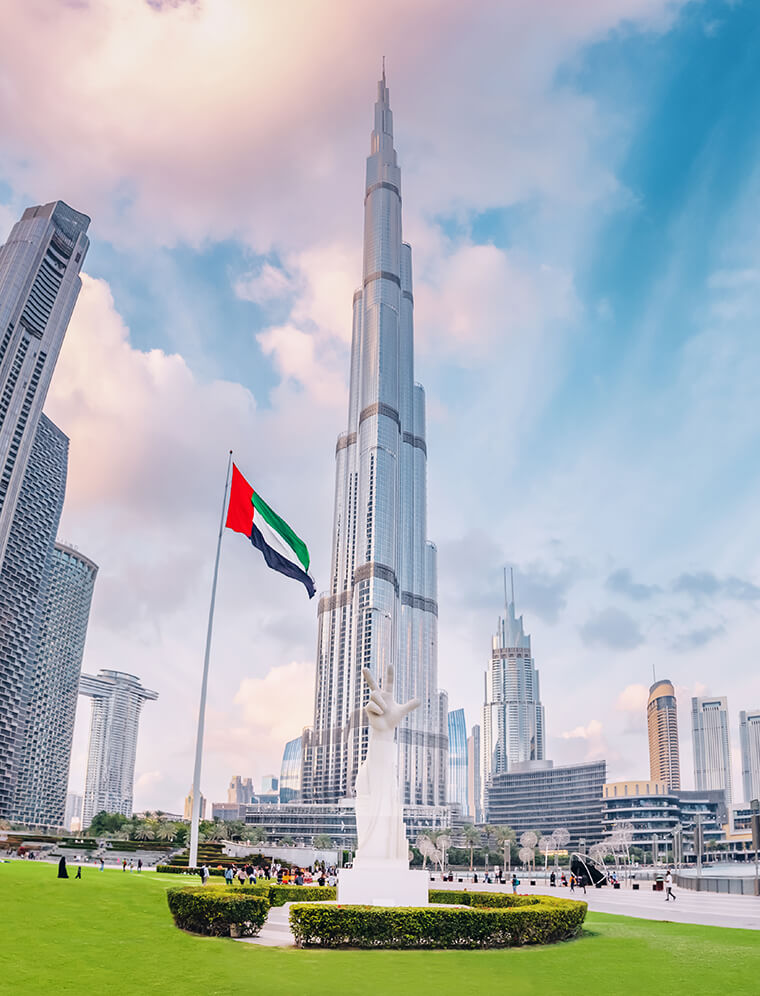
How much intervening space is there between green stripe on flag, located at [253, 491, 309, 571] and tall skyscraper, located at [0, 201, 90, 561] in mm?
112401

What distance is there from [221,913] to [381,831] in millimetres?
7794

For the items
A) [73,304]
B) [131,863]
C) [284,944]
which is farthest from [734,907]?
[73,304]

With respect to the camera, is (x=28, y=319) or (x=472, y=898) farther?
(x=28, y=319)

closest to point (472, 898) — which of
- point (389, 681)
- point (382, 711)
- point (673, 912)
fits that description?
point (382, 711)

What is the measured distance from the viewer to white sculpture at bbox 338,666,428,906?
88.6ft

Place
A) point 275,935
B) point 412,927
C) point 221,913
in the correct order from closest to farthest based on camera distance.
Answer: point 412,927, point 221,913, point 275,935

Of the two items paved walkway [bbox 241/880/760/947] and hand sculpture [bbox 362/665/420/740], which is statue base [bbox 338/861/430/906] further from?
hand sculpture [bbox 362/665/420/740]

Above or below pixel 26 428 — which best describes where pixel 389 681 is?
below

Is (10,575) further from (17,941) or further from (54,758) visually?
(17,941)

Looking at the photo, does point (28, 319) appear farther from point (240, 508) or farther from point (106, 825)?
point (240, 508)

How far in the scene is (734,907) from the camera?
4328 cm

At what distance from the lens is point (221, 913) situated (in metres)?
22.6

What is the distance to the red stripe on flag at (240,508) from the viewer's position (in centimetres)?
3522

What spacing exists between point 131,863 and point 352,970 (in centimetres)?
6174
